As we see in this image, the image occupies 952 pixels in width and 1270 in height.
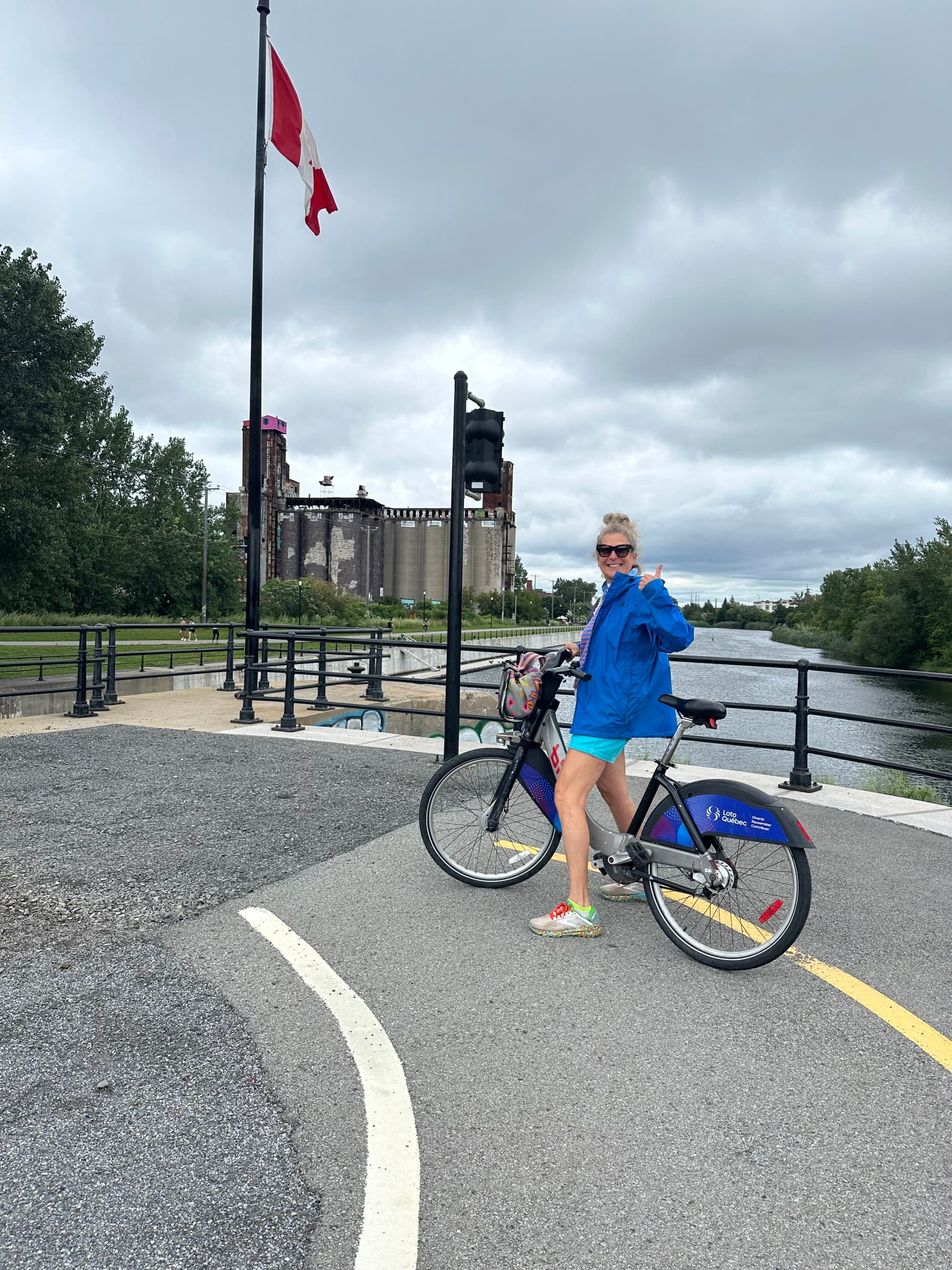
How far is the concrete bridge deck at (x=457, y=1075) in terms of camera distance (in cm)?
188

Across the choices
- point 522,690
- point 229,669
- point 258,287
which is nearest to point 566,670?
point 522,690

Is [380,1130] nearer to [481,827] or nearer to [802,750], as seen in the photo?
[481,827]

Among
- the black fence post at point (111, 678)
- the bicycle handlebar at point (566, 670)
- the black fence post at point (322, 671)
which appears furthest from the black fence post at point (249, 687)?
the bicycle handlebar at point (566, 670)

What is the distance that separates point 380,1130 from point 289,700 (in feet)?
26.3

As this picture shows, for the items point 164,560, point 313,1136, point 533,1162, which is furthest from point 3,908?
point 164,560

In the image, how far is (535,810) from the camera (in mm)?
4207

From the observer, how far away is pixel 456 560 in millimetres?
6676

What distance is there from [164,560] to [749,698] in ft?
145

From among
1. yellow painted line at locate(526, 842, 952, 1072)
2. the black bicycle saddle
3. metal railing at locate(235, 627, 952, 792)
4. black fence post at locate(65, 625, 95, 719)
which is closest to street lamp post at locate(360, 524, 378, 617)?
black fence post at locate(65, 625, 95, 719)

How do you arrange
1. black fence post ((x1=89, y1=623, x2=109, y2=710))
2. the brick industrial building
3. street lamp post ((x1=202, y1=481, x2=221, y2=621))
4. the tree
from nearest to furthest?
1. black fence post ((x1=89, y1=623, x2=109, y2=710))
2. the tree
3. street lamp post ((x1=202, y1=481, x2=221, y2=621))
4. the brick industrial building

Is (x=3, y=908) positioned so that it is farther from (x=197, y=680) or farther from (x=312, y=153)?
(x=197, y=680)

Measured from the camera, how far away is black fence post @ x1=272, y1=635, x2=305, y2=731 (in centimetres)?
980

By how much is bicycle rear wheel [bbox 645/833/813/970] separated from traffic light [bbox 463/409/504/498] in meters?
3.81

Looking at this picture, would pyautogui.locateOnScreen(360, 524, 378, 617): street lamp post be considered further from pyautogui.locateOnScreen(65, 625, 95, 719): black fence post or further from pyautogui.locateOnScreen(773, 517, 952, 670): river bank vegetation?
pyautogui.locateOnScreen(65, 625, 95, 719): black fence post
